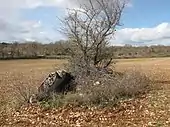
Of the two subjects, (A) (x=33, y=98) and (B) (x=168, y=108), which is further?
(A) (x=33, y=98)

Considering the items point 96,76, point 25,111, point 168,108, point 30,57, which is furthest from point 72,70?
point 30,57

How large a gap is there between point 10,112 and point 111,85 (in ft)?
13.3

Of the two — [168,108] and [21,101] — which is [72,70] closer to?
[21,101]

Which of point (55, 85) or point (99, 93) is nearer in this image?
point (99, 93)

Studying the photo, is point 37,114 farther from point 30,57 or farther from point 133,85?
point 30,57

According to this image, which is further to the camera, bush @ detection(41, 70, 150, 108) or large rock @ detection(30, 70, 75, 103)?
large rock @ detection(30, 70, 75, 103)

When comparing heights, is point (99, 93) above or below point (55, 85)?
below

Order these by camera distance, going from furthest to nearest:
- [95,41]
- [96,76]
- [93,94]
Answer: [95,41], [96,76], [93,94]

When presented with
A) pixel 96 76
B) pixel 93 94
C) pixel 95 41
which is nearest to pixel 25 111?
pixel 93 94

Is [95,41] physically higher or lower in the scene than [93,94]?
higher

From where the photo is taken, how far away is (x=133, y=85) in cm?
1489

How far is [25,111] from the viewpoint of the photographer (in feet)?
40.5

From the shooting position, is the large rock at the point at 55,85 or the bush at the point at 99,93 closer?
the bush at the point at 99,93

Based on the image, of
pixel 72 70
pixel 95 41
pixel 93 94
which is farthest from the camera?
pixel 95 41
